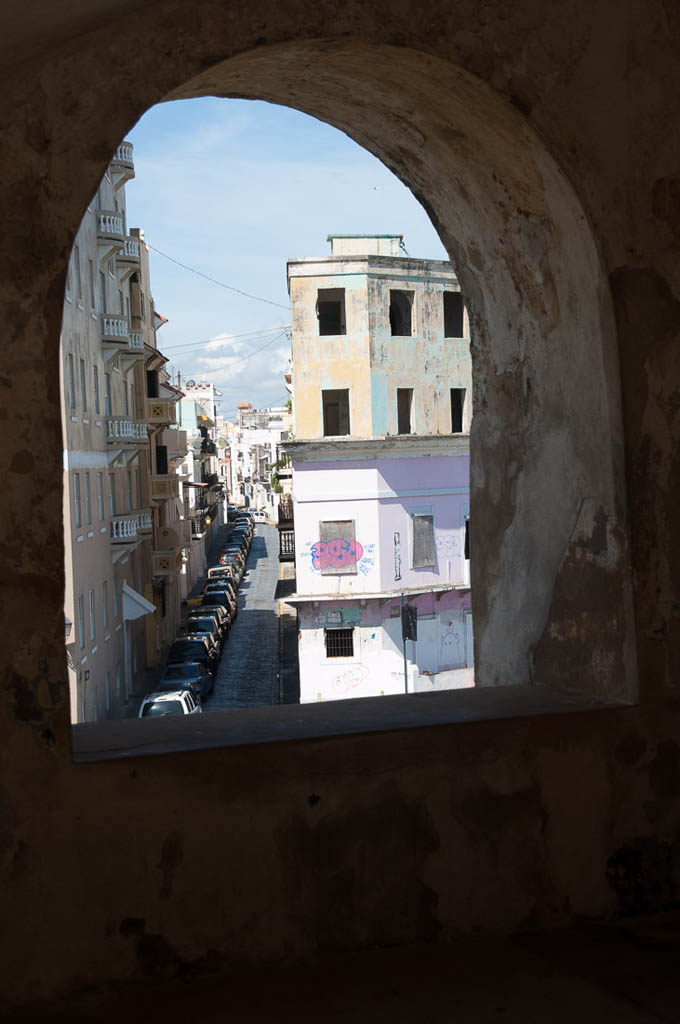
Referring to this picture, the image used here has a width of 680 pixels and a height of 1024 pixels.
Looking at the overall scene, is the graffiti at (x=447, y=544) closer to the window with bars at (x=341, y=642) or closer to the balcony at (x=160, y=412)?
the window with bars at (x=341, y=642)

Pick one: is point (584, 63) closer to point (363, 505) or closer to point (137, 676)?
point (363, 505)

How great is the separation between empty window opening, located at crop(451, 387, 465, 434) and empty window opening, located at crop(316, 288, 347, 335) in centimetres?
330

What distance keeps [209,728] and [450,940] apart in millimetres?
948

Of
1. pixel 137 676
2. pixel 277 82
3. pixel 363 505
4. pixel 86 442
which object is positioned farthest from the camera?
pixel 137 676

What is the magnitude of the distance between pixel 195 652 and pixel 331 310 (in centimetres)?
921

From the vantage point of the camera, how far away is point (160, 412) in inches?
1161

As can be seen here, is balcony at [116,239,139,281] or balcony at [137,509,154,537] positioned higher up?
balcony at [116,239,139,281]

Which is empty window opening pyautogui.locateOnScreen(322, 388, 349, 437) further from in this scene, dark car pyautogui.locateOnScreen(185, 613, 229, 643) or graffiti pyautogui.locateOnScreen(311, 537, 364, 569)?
dark car pyautogui.locateOnScreen(185, 613, 229, 643)

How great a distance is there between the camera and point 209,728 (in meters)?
3.17

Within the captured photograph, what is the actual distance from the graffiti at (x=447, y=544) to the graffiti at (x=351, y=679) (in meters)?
3.36

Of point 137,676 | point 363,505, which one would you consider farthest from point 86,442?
point 137,676

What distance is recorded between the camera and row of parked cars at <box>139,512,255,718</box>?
755 inches

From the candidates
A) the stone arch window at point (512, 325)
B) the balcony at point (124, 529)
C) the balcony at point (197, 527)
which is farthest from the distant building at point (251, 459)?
the stone arch window at point (512, 325)

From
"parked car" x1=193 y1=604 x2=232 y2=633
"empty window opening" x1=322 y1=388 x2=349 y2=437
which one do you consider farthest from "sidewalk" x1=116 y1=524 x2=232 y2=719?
"empty window opening" x1=322 y1=388 x2=349 y2=437
